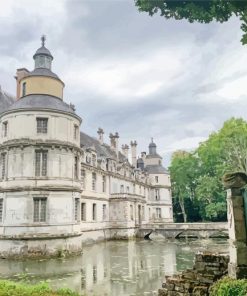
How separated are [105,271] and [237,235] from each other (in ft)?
34.0

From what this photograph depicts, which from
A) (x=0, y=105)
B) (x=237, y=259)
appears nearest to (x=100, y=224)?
(x=0, y=105)

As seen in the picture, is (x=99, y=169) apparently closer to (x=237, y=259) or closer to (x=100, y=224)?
(x=100, y=224)

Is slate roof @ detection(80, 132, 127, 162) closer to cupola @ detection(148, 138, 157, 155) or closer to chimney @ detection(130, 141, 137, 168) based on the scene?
chimney @ detection(130, 141, 137, 168)

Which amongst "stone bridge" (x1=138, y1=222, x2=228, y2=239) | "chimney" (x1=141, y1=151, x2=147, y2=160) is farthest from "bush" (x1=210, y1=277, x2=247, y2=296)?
"chimney" (x1=141, y1=151, x2=147, y2=160)

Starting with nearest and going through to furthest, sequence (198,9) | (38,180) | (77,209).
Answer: (198,9)
(38,180)
(77,209)

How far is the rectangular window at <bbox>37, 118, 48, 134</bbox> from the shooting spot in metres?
23.5

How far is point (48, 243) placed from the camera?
22062mm

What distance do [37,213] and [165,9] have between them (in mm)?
18765

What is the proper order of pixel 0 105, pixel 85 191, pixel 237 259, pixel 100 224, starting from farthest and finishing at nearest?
pixel 100 224
pixel 85 191
pixel 0 105
pixel 237 259

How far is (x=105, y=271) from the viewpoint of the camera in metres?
16.9

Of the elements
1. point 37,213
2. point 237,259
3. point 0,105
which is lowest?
point 237,259

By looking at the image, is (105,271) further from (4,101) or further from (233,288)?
(4,101)

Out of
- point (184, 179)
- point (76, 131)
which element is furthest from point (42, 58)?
point (184, 179)

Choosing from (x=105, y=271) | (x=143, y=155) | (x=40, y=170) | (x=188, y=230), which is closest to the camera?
(x=105, y=271)
